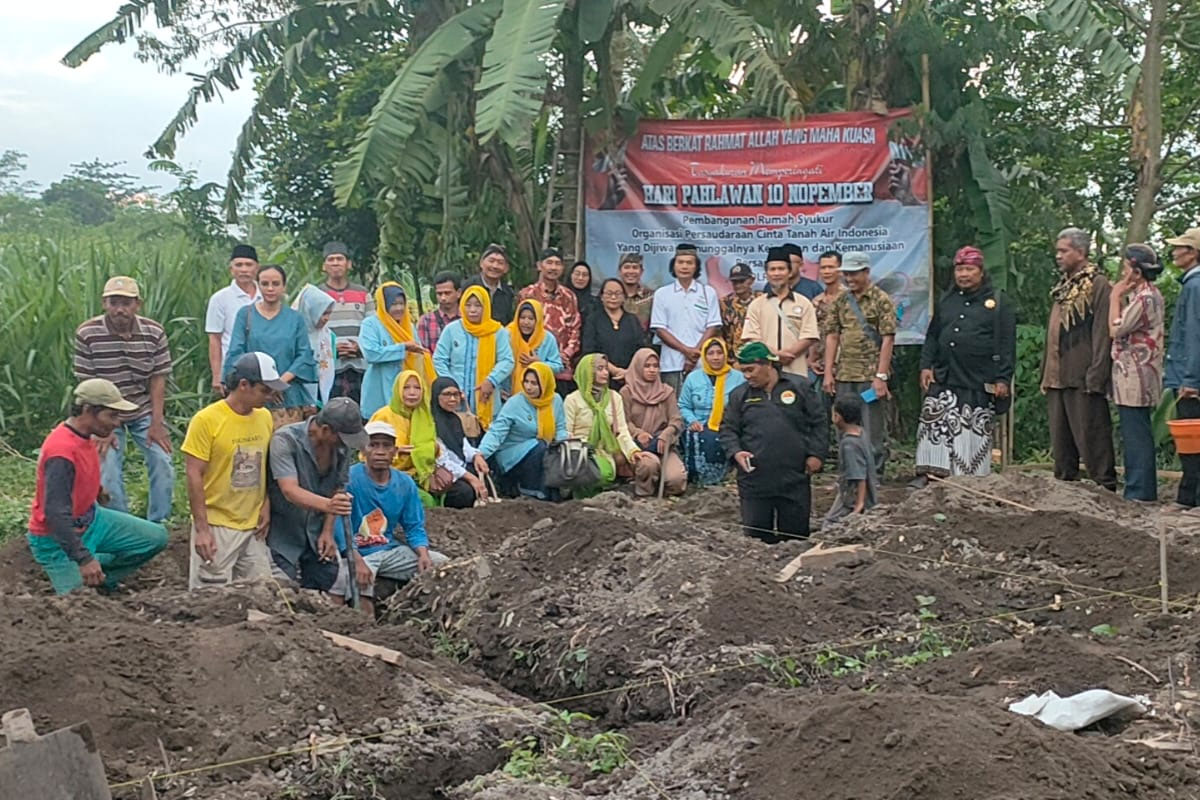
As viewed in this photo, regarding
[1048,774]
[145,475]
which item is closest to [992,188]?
[145,475]

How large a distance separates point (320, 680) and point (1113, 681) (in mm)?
2844

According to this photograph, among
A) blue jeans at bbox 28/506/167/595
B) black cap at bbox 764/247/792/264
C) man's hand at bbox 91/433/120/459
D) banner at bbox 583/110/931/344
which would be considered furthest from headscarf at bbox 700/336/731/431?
blue jeans at bbox 28/506/167/595

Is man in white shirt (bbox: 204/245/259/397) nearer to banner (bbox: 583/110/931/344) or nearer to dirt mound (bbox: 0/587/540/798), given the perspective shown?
banner (bbox: 583/110/931/344)

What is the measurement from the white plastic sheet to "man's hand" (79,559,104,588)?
14.9ft

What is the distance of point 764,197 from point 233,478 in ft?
20.6

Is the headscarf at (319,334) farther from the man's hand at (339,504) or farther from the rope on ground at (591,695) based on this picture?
the rope on ground at (591,695)

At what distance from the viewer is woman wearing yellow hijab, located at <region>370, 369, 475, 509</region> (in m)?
9.66

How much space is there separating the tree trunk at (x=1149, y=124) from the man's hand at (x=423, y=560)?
6.47 m

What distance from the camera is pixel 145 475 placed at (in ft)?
36.8

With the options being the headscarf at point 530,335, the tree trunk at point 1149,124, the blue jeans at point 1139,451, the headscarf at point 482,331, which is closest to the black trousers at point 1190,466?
the blue jeans at point 1139,451

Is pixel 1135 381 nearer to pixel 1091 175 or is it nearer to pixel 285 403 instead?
pixel 1091 175

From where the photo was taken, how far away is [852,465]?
30.1 ft

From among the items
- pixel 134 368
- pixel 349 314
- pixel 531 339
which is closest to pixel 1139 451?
pixel 531 339

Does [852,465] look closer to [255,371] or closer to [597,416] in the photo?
[597,416]
